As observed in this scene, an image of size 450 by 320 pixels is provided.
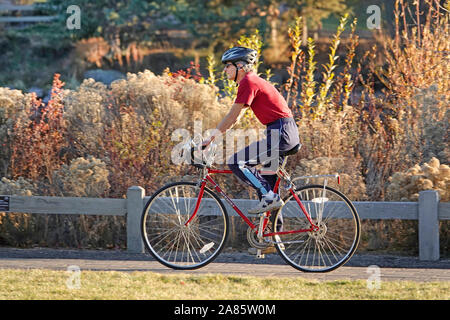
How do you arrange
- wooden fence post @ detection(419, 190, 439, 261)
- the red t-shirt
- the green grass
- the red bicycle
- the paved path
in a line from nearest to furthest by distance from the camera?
the green grass < the red t-shirt < the red bicycle < the paved path < wooden fence post @ detection(419, 190, 439, 261)

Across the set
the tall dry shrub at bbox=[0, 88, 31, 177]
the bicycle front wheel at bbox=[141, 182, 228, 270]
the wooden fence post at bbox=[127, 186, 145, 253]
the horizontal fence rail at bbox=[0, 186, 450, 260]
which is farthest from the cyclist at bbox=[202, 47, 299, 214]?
the tall dry shrub at bbox=[0, 88, 31, 177]

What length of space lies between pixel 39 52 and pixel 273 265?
27267 millimetres

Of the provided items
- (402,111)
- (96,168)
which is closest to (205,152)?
(96,168)

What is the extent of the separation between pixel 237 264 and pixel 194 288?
68.8 inches

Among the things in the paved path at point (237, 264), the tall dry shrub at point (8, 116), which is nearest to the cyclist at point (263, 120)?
the paved path at point (237, 264)

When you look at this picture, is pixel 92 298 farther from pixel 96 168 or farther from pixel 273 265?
pixel 96 168

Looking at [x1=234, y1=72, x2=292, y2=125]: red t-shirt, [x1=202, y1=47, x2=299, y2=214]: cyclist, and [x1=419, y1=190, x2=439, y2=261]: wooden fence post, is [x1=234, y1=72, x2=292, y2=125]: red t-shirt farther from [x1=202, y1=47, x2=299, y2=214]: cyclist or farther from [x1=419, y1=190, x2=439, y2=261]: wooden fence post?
[x1=419, y1=190, x2=439, y2=261]: wooden fence post

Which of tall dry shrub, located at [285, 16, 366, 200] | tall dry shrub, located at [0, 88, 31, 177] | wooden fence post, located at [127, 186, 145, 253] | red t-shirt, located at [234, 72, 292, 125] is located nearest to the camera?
red t-shirt, located at [234, 72, 292, 125]

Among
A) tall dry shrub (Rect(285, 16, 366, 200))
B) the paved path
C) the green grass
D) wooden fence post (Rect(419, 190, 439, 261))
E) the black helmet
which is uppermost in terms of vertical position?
the black helmet

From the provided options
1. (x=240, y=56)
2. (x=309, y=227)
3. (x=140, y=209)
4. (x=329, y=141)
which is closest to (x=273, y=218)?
(x=309, y=227)

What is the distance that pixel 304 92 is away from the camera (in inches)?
472

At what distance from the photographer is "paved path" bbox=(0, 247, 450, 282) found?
779 centimetres

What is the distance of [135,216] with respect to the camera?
9258mm
